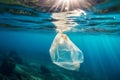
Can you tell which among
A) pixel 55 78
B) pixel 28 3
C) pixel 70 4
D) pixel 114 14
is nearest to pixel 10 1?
pixel 28 3

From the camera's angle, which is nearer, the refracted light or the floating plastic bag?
the floating plastic bag

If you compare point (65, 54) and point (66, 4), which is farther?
point (66, 4)

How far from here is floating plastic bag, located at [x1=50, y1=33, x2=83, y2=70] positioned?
969cm

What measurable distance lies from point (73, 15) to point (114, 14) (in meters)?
3.24

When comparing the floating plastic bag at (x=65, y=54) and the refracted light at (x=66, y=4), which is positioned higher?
the refracted light at (x=66, y=4)

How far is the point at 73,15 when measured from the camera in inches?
659

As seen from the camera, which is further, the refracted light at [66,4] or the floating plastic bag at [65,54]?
the refracted light at [66,4]

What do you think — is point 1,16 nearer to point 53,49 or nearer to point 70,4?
point 70,4

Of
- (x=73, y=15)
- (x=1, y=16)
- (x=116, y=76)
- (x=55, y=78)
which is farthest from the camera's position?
(x=116, y=76)

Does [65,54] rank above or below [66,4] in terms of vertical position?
below

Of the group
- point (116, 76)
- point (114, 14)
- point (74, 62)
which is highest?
point (114, 14)

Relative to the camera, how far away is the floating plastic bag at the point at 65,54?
31.8 ft

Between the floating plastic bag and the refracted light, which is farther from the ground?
the refracted light

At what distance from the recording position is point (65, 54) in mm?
10070
